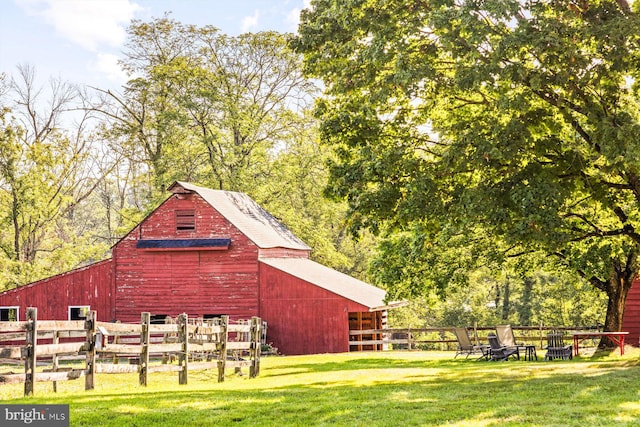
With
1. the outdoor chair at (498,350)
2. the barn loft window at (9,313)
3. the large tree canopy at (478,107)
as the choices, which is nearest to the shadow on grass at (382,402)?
the large tree canopy at (478,107)

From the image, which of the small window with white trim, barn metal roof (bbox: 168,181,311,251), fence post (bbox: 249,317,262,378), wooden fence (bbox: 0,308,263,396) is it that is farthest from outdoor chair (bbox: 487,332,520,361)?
the small window with white trim

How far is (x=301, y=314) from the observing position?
1315 inches

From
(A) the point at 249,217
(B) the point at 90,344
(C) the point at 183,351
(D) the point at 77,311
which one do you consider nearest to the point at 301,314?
(A) the point at 249,217

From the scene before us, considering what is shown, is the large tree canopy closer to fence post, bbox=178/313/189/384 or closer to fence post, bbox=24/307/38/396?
fence post, bbox=178/313/189/384

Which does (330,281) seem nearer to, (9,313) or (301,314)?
(301,314)

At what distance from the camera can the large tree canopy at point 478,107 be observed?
48.7 feet

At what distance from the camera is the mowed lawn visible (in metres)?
10.1

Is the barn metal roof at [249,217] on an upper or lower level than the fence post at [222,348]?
upper

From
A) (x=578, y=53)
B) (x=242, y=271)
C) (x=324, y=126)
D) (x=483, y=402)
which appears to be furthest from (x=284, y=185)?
(x=483, y=402)

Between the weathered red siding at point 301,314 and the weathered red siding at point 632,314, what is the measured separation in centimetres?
1003

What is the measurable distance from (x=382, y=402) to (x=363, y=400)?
45 centimetres

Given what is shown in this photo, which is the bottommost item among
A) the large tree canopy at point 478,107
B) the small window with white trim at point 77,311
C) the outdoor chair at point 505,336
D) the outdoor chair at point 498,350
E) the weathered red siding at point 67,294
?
the outdoor chair at point 498,350

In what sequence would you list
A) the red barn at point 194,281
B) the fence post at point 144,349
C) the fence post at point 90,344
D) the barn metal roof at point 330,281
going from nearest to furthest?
the fence post at point 90,344 < the fence post at point 144,349 < the barn metal roof at point 330,281 < the red barn at point 194,281

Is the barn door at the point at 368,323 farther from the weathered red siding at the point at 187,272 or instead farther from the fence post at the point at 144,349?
the fence post at the point at 144,349
